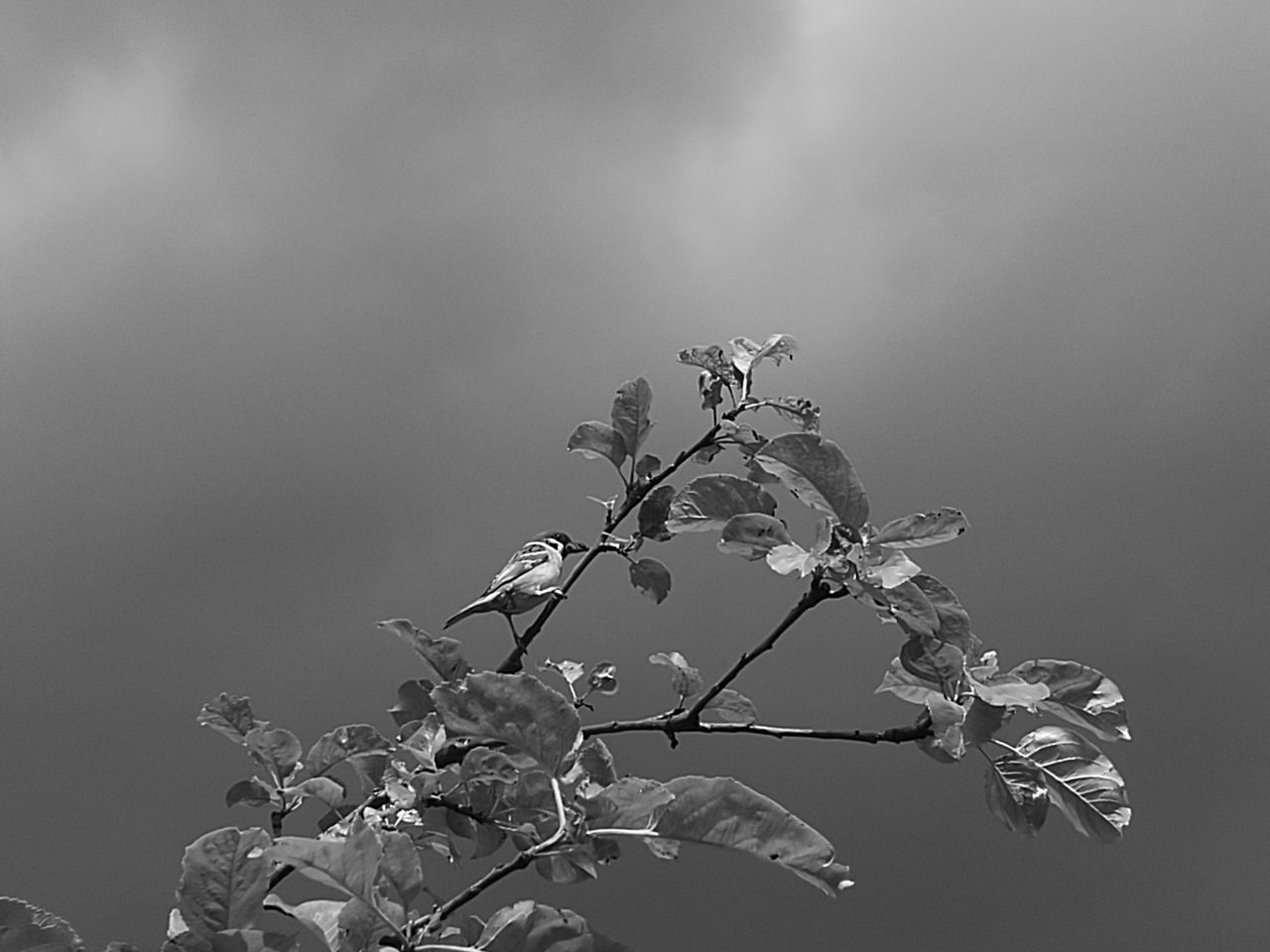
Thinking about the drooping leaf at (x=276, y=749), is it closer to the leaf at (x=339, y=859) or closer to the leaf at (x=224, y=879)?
the leaf at (x=224, y=879)

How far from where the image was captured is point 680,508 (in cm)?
200

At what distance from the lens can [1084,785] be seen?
1.83 metres

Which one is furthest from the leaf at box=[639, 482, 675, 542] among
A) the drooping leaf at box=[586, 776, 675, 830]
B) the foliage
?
the drooping leaf at box=[586, 776, 675, 830]

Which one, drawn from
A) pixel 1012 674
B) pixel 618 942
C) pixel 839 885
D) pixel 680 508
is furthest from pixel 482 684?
pixel 1012 674

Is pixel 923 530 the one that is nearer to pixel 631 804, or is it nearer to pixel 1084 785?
pixel 1084 785

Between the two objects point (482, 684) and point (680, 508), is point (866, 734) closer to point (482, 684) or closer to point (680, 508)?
point (680, 508)

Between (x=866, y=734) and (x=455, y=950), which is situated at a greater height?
(x=866, y=734)

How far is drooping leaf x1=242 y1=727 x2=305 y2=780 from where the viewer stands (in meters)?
1.97

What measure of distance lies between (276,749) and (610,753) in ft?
1.88

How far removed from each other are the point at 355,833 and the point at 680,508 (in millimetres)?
840

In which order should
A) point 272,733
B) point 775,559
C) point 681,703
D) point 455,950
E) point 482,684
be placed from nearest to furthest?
point 455,950 < point 482,684 < point 775,559 < point 272,733 < point 681,703

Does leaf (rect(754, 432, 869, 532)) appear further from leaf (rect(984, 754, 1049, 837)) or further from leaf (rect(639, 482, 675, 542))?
leaf (rect(639, 482, 675, 542))

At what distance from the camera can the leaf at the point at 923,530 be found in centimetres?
182

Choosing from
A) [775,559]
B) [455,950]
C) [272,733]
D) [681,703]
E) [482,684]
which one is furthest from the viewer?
[681,703]
